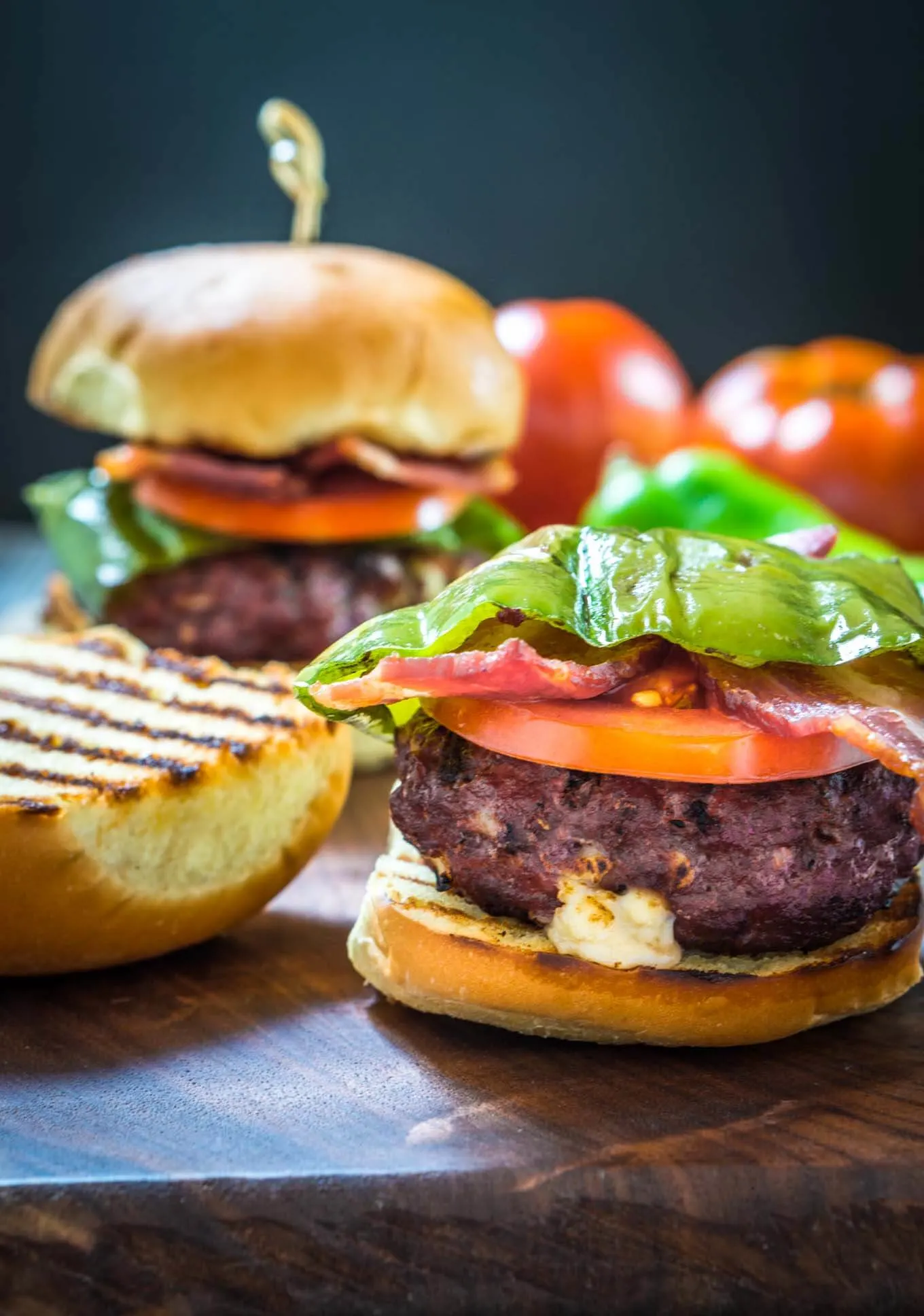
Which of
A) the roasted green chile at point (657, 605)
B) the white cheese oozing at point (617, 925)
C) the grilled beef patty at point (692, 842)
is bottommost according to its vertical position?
the white cheese oozing at point (617, 925)

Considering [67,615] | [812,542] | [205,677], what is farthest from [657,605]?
[67,615]

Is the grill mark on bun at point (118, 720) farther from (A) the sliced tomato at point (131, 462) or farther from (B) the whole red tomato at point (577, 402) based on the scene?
(B) the whole red tomato at point (577, 402)

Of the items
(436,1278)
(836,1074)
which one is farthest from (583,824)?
(436,1278)

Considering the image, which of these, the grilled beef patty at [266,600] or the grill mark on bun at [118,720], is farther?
the grilled beef patty at [266,600]

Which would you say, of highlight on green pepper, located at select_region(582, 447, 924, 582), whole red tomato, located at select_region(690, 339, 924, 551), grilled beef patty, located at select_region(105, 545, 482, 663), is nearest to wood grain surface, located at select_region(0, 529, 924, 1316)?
grilled beef patty, located at select_region(105, 545, 482, 663)

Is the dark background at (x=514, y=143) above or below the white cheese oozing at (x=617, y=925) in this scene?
A: above

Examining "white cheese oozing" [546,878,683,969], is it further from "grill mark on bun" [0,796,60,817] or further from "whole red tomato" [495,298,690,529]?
"whole red tomato" [495,298,690,529]

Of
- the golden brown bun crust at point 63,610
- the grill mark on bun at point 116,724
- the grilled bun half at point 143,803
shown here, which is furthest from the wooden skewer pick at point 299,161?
the grill mark on bun at point 116,724
